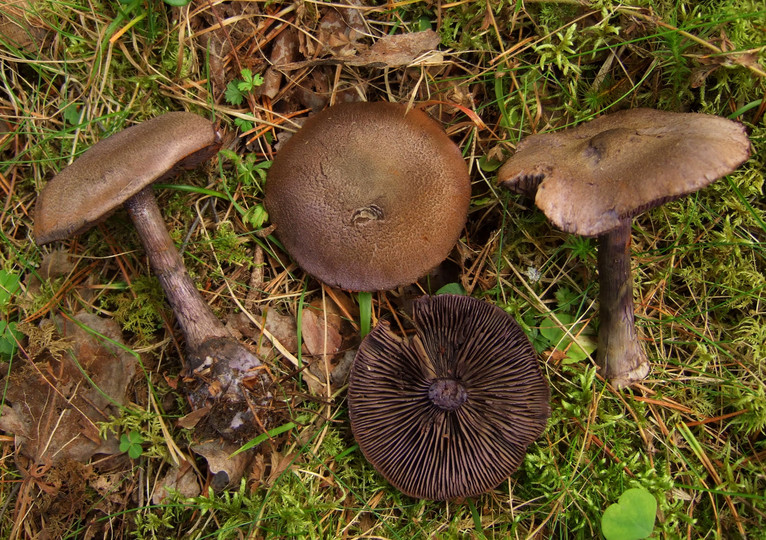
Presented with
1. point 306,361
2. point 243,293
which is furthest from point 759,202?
point 243,293

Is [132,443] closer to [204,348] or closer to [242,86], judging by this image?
[204,348]

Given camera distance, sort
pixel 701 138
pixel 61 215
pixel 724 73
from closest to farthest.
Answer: pixel 701 138
pixel 61 215
pixel 724 73

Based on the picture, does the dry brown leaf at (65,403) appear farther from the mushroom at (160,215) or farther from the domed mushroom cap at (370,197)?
the domed mushroom cap at (370,197)

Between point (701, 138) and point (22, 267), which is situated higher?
point (701, 138)

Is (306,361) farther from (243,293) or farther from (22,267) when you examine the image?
(22,267)

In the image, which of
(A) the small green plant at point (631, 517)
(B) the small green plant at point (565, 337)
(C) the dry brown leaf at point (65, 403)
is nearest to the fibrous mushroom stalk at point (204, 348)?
(C) the dry brown leaf at point (65, 403)

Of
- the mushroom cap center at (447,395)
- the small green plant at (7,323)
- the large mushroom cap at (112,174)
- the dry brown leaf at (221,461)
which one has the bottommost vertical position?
the dry brown leaf at (221,461)

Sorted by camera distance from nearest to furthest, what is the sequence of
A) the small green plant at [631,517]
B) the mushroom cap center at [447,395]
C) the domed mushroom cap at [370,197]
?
1. the small green plant at [631,517]
2. the mushroom cap center at [447,395]
3. the domed mushroom cap at [370,197]
